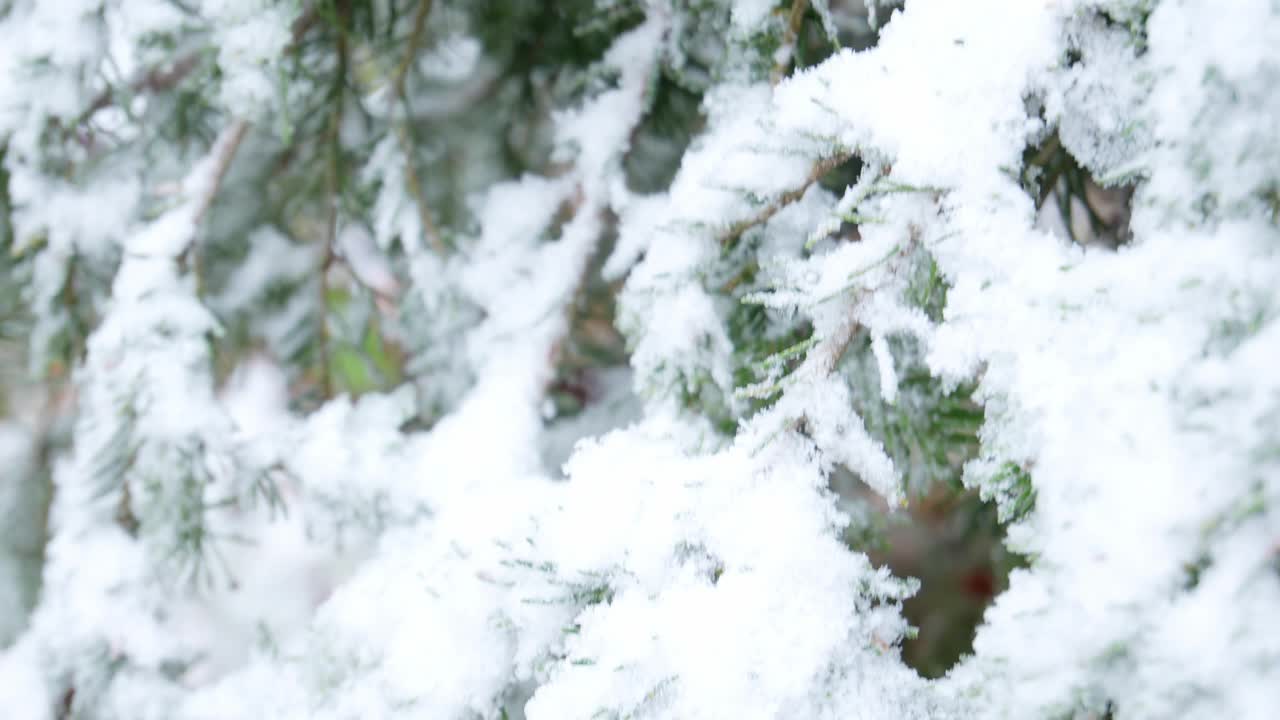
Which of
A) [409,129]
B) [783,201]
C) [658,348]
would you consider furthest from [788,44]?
[409,129]

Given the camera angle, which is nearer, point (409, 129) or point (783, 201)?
point (783, 201)

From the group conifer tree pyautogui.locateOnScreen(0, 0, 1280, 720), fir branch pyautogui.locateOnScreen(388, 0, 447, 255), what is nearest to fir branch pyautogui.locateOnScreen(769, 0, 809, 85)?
conifer tree pyautogui.locateOnScreen(0, 0, 1280, 720)

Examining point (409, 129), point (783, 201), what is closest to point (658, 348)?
point (783, 201)

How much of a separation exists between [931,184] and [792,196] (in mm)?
136

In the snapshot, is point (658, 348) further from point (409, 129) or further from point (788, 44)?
point (409, 129)

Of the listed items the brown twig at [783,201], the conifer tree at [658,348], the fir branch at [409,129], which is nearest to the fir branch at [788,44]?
the conifer tree at [658,348]

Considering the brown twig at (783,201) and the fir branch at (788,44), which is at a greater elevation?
the fir branch at (788,44)

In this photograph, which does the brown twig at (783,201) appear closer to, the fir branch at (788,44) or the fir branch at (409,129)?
the fir branch at (788,44)

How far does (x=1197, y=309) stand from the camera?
44 centimetres

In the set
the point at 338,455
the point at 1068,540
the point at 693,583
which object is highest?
the point at 1068,540

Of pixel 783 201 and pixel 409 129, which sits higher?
pixel 783 201

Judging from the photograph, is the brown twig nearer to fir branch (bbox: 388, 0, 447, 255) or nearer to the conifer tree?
the conifer tree

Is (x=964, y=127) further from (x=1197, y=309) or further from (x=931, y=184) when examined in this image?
(x=1197, y=309)

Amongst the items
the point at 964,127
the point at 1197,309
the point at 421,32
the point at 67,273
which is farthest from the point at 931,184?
the point at 67,273
